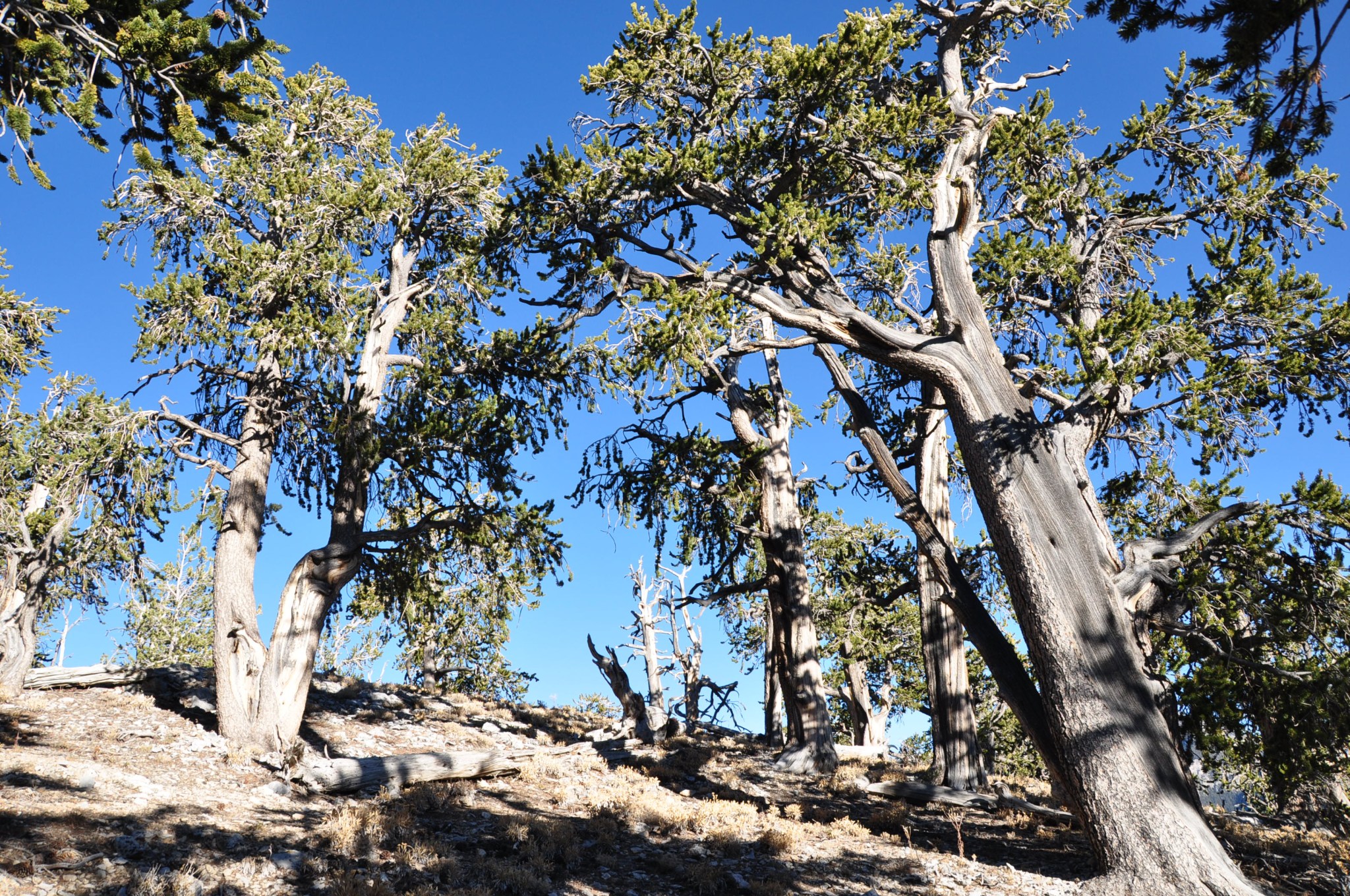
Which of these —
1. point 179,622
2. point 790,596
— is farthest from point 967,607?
point 179,622

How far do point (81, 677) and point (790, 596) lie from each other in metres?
11.7

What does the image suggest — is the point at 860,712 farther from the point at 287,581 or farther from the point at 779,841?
the point at 287,581

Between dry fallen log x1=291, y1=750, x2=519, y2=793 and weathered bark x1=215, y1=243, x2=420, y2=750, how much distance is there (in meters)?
1.52

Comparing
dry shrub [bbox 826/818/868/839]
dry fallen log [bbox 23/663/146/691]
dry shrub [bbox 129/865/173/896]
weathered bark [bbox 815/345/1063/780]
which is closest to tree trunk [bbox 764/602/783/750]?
dry shrub [bbox 826/818/868/839]

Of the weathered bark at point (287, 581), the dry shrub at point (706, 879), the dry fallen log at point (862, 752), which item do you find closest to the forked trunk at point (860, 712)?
the dry fallen log at point (862, 752)

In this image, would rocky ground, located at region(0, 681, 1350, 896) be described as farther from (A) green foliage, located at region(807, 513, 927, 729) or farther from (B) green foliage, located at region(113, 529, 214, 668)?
(B) green foliage, located at region(113, 529, 214, 668)

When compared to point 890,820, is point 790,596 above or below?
above

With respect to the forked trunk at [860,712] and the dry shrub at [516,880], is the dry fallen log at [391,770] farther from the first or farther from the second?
the forked trunk at [860,712]

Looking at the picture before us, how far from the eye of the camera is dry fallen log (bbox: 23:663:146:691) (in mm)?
13070

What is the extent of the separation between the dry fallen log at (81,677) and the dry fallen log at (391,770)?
5.61m

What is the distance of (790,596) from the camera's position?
13.4m

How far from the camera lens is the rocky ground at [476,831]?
246 inches

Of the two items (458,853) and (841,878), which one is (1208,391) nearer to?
(841,878)

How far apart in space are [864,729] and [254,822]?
1826cm
